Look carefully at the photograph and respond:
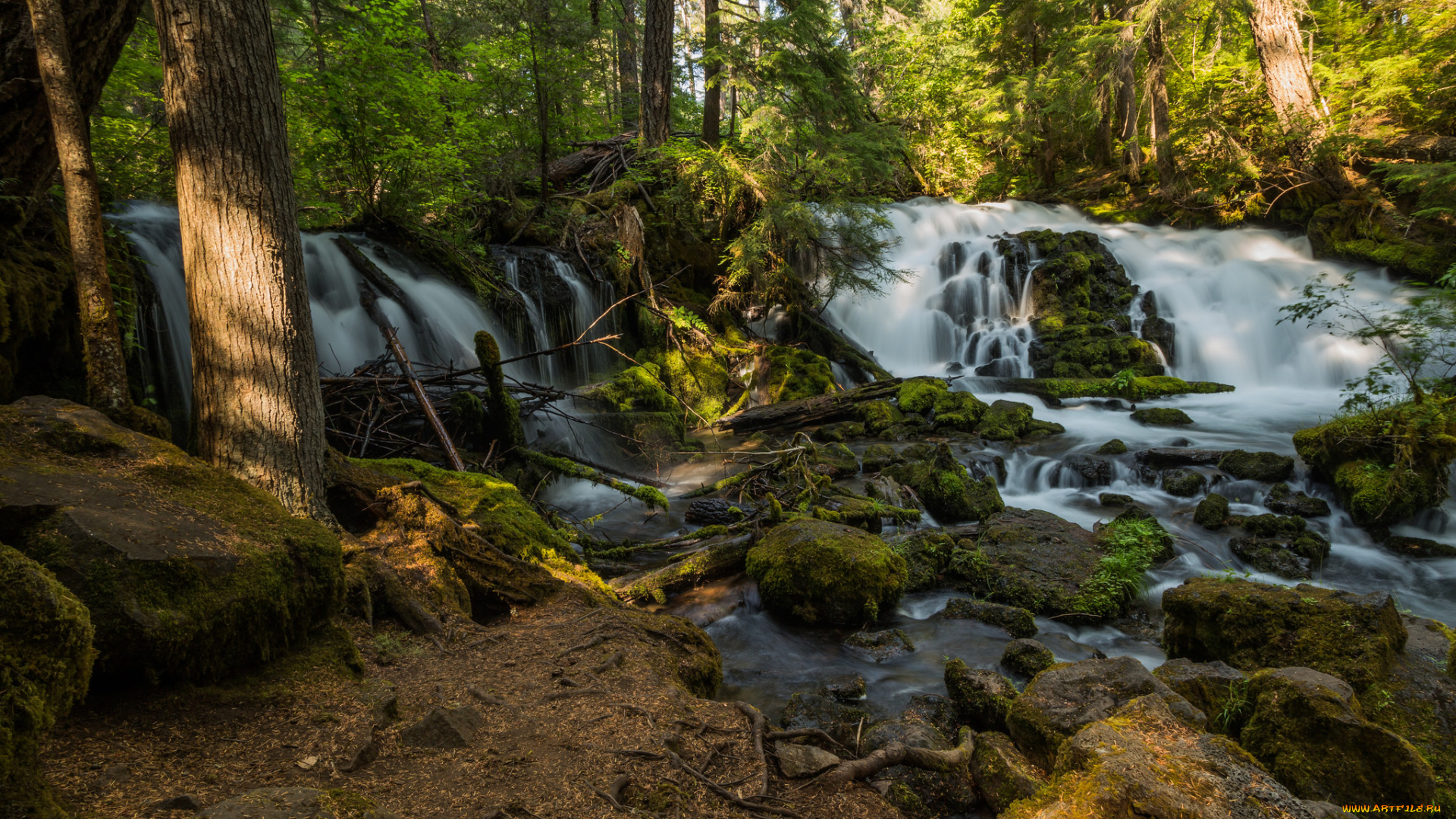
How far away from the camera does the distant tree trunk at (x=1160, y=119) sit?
18688mm

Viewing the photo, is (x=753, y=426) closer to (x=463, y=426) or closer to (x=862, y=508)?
(x=862, y=508)

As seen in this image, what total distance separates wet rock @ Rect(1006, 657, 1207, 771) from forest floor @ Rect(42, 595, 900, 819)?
90 cm

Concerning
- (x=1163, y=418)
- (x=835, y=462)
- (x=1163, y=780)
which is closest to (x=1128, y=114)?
(x=1163, y=418)

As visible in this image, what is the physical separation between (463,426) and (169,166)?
536 centimetres

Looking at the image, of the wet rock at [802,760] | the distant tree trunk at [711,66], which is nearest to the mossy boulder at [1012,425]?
the distant tree trunk at [711,66]

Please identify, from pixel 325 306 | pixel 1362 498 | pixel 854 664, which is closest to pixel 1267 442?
pixel 1362 498

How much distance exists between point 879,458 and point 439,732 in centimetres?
788

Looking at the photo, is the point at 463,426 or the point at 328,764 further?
the point at 463,426

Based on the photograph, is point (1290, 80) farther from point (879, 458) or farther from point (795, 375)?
point (879, 458)

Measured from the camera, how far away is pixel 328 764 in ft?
7.05

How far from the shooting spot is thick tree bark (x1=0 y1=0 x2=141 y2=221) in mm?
3600

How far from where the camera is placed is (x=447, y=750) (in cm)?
245

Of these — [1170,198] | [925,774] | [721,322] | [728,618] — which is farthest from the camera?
[1170,198]

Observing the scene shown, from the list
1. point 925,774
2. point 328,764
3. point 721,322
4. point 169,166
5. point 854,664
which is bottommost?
point 854,664
